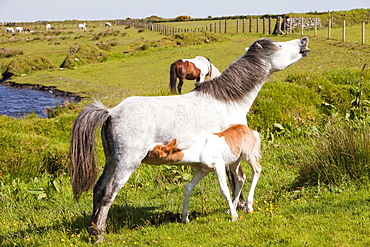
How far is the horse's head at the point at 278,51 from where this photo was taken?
21.0ft

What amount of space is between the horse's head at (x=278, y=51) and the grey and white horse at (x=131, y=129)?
0.86 metres

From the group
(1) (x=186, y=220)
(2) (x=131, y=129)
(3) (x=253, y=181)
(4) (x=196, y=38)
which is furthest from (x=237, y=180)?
(4) (x=196, y=38)

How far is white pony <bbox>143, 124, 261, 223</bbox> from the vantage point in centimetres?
537

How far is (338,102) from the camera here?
498 inches

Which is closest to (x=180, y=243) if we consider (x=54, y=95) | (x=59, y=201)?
(x=59, y=201)

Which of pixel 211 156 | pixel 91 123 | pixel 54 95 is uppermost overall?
pixel 91 123

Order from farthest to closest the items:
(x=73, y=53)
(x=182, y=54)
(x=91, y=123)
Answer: (x=73, y=53)
(x=182, y=54)
(x=91, y=123)

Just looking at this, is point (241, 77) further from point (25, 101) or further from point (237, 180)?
point (25, 101)

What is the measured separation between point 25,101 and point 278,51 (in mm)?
18452

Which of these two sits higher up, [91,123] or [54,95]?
[91,123]

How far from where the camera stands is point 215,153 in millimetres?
5562

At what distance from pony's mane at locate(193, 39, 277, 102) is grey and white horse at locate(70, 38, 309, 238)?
17 millimetres

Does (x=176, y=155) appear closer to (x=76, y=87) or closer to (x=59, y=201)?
(x=59, y=201)

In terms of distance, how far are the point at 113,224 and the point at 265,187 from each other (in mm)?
2863
